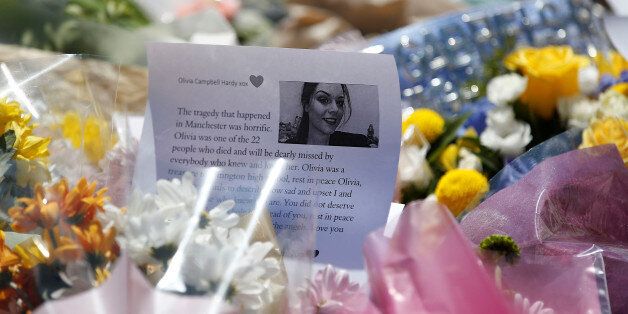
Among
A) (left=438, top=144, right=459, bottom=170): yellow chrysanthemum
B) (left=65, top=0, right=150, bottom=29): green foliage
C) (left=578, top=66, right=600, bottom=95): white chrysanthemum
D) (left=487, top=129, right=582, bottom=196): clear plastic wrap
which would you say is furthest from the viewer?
(left=65, top=0, right=150, bottom=29): green foliage

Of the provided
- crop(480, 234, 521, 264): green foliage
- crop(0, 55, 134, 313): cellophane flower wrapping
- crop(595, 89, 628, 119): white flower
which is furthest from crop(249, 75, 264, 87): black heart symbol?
crop(595, 89, 628, 119): white flower

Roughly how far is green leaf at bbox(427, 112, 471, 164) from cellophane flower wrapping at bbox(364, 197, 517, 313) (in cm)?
57

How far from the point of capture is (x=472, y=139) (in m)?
1.17

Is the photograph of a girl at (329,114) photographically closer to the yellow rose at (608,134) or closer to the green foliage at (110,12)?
the yellow rose at (608,134)

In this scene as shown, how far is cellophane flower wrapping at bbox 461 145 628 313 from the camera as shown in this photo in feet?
2.20

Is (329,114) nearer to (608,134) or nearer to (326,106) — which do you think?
(326,106)

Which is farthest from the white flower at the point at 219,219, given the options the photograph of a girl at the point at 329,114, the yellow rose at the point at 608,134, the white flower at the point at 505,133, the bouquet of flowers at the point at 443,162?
the white flower at the point at 505,133

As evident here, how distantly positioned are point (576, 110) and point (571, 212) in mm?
496

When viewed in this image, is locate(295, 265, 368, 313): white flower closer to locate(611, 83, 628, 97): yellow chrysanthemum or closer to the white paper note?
the white paper note

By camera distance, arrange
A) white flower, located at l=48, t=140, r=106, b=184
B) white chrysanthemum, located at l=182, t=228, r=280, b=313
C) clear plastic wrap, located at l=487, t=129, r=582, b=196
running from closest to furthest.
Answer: white chrysanthemum, located at l=182, t=228, r=280, b=313, white flower, located at l=48, t=140, r=106, b=184, clear plastic wrap, located at l=487, t=129, r=582, b=196

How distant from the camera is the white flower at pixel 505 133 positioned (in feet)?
3.69

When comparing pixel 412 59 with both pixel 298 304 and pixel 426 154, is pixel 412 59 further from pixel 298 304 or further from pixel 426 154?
pixel 298 304

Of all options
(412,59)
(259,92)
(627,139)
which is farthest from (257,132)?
(412,59)

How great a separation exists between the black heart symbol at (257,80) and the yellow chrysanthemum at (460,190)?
0.32 metres
